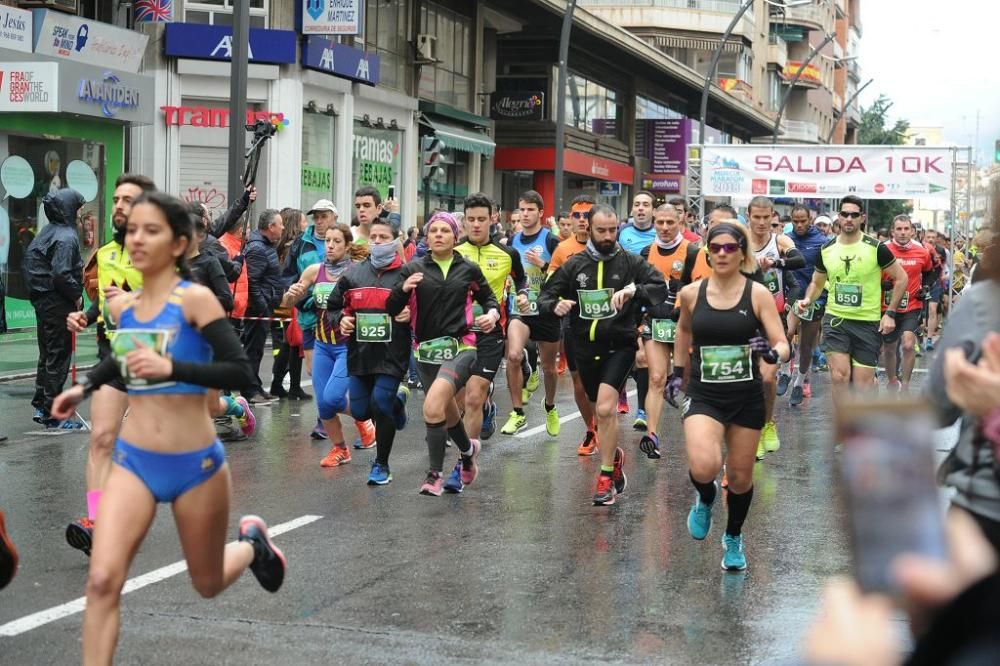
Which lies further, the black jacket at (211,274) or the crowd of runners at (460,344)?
the black jacket at (211,274)

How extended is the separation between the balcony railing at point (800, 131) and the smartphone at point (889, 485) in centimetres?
8302

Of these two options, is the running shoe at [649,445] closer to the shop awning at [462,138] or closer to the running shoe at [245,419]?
the running shoe at [245,419]

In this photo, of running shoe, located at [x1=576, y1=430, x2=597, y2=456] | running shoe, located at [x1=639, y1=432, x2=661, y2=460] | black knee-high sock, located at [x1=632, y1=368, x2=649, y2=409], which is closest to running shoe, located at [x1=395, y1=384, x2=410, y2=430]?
running shoe, located at [x1=639, y1=432, x2=661, y2=460]

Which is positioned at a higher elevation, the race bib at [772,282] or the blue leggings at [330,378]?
the race bib at [772,282]

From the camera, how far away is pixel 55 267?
39.5 feet

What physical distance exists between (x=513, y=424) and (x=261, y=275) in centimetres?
302

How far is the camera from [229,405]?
11164 mm

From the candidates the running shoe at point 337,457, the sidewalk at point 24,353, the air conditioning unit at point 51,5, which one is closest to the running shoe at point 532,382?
the running shoe at point 337,457

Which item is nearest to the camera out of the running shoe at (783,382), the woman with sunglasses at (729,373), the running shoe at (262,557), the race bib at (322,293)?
the running shoe at (262,557)

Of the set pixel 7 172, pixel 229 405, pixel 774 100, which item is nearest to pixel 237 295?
pixel 229 405

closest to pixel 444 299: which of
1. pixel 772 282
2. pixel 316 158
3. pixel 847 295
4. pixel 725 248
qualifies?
pixel 725 248

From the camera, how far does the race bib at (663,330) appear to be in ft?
39.2

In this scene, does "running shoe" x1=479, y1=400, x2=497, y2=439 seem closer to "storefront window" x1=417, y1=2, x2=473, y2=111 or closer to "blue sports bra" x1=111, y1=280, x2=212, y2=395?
"blue sports bra" x1=111, y1=280, x2=212, y2=395

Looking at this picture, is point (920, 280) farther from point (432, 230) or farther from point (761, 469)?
point (432, 230)
